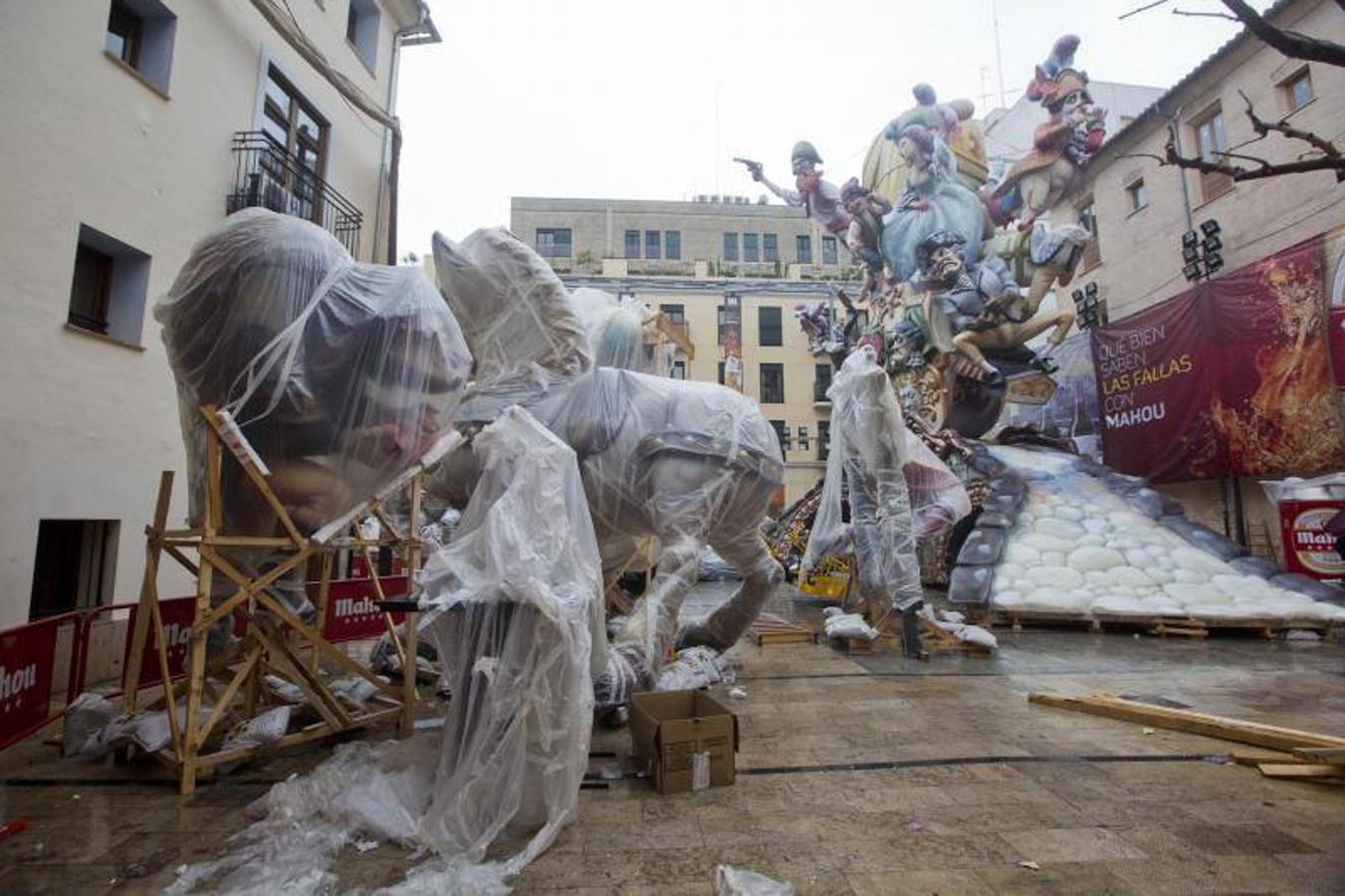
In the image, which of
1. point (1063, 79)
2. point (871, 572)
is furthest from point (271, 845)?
point (1063, 79)

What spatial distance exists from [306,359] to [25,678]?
9.05 ft

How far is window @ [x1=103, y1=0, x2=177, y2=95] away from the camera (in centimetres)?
647

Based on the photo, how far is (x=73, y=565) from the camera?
19.1 feet

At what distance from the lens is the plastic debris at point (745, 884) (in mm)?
2166

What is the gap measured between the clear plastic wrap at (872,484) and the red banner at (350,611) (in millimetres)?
4808

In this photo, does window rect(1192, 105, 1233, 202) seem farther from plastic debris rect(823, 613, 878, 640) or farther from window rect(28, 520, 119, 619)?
window rect(28, 520, 119, 619)

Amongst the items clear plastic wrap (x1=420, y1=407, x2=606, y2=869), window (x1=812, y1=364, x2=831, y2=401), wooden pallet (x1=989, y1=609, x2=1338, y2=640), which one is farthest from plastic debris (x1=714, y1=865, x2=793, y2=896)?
window (x1=812, y1=364, x2=831, y2=401)

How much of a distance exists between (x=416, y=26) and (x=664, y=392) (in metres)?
10.4

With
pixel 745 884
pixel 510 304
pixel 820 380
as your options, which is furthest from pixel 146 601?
pixel 820 380

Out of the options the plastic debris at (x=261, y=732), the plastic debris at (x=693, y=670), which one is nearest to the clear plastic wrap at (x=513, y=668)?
the plastic debris at (x=261, y=732)

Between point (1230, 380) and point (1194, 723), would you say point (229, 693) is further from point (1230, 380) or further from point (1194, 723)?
point (1230, 380)

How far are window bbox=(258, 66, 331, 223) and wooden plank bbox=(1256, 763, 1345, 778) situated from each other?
9618 millimetres

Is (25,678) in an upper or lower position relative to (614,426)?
lower

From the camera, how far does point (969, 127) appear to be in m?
15.8
